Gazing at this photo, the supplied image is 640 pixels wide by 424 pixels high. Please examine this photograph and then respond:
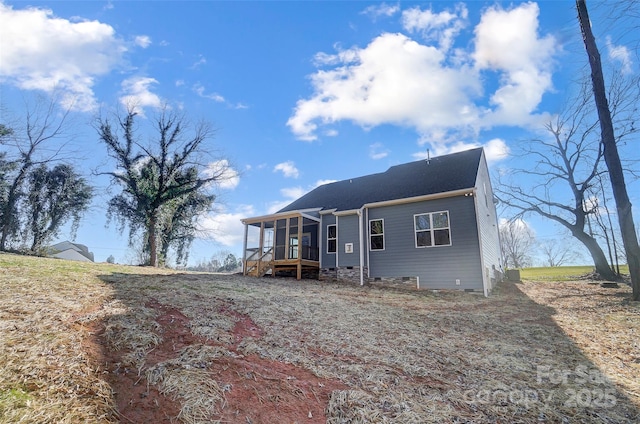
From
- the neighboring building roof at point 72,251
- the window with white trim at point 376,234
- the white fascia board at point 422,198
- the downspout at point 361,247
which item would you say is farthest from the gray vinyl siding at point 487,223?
the neighboring building roof at point 72,251

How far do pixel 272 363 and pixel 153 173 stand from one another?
19.5 m

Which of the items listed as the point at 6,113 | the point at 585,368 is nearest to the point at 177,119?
the point at 6,113

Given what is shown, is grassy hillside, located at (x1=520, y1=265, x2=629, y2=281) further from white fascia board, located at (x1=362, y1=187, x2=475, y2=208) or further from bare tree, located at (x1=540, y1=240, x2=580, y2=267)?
bare tree, located at (x1=540, y1=240, x2=580, y2=267)

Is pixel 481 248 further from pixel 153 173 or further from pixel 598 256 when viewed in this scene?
pixel 153 173

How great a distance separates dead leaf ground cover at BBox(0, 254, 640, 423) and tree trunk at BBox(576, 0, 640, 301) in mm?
3400

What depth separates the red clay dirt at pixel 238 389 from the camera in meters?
2.66

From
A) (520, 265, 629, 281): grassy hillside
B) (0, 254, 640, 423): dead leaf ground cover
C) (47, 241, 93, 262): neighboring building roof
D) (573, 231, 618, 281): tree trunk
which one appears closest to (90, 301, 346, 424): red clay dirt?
(0, 254, 640, 423): dead leaf ground cover

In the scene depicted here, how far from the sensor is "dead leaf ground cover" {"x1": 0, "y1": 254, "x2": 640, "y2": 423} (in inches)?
107

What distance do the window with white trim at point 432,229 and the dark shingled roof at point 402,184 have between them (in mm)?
991

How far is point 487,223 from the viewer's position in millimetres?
14508

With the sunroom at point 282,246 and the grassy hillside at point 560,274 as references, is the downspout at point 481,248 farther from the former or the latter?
the grassy hillside at point 560,274

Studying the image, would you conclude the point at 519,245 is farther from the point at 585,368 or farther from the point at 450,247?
the point at 585,368

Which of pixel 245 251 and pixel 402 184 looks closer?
pixel 402 184

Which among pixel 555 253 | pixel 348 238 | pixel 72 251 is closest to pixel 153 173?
pixel 348 238
